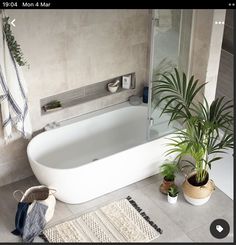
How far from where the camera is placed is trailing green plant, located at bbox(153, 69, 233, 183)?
5117 millimetres

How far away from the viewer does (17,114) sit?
531cm

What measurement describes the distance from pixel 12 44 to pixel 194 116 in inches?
73.5

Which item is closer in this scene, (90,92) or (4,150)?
(4,150)

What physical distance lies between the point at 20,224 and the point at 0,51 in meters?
1.67

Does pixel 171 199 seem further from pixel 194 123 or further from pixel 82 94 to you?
pixel 82 94

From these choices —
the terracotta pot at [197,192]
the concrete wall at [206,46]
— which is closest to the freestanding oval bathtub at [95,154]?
the terracotta pot at [197,192]

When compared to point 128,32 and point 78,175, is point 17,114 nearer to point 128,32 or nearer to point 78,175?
point 78,175

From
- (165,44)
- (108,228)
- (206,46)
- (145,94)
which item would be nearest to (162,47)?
(165,44)

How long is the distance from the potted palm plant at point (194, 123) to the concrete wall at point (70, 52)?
74 cm

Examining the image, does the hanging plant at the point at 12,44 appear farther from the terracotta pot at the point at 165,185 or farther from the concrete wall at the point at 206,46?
the terracotta pot at the point at 165,185

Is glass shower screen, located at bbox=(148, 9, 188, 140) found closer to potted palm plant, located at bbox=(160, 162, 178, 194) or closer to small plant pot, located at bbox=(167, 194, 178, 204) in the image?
potted palm plant, located at bbox=(160, 162, 178, 194)

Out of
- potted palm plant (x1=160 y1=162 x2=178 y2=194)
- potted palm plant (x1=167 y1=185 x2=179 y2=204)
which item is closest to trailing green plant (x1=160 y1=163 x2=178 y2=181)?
potted palm plant (x1=160 y1=162 x2=178 y2=194)

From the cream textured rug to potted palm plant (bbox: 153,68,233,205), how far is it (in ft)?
1.91
